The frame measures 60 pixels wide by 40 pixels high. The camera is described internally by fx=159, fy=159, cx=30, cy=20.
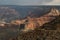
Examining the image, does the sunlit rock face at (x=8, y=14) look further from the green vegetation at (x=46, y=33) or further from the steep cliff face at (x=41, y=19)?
the green vegetation at (x=46, y=33)

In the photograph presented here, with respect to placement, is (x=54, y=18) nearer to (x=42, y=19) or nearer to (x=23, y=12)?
(x=42, y=19)

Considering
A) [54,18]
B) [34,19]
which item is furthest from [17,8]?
[54,18]

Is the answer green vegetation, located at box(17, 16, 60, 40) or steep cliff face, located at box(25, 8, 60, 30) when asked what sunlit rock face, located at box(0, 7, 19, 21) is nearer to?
steep cliff face, located at box(25, 8, 60, 30)

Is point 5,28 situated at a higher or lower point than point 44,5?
lower

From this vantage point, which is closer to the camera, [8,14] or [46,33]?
[46,33]

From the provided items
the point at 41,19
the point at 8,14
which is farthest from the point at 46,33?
the point at 8,14

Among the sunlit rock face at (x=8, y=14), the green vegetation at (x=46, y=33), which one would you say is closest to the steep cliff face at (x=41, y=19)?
the green vegetation at (x=46, y=33)

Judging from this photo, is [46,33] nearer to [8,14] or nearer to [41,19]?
[41,19]

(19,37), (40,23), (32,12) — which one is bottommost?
(19,37)

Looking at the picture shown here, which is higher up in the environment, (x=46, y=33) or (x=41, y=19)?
(x=41, y=19)
